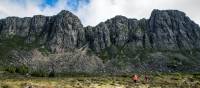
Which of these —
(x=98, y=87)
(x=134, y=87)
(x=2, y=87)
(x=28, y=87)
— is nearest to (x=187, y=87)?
(x=134, y=87)

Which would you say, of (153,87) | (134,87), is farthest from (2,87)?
(153,87)

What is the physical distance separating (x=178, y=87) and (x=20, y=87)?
30.9m

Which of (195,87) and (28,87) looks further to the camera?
(195,87)

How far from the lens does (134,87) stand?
65.5 meters

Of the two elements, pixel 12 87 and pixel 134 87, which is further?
pixel 134 87

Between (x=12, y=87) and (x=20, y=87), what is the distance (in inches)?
96.7

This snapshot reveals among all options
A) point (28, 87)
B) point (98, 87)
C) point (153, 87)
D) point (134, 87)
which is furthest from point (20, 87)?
point (153, 87)

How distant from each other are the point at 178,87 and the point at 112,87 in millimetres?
12984

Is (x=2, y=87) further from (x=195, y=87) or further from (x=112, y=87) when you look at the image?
(x=195, y=87)

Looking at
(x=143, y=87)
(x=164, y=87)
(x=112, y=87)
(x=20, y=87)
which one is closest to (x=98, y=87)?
(x=112, y=87)

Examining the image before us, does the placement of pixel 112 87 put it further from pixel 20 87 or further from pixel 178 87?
pixel 20 87

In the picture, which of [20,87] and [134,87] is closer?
[20,87]

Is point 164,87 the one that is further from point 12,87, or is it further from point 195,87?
point 12,87

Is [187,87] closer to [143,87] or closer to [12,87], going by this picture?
[143,87]
